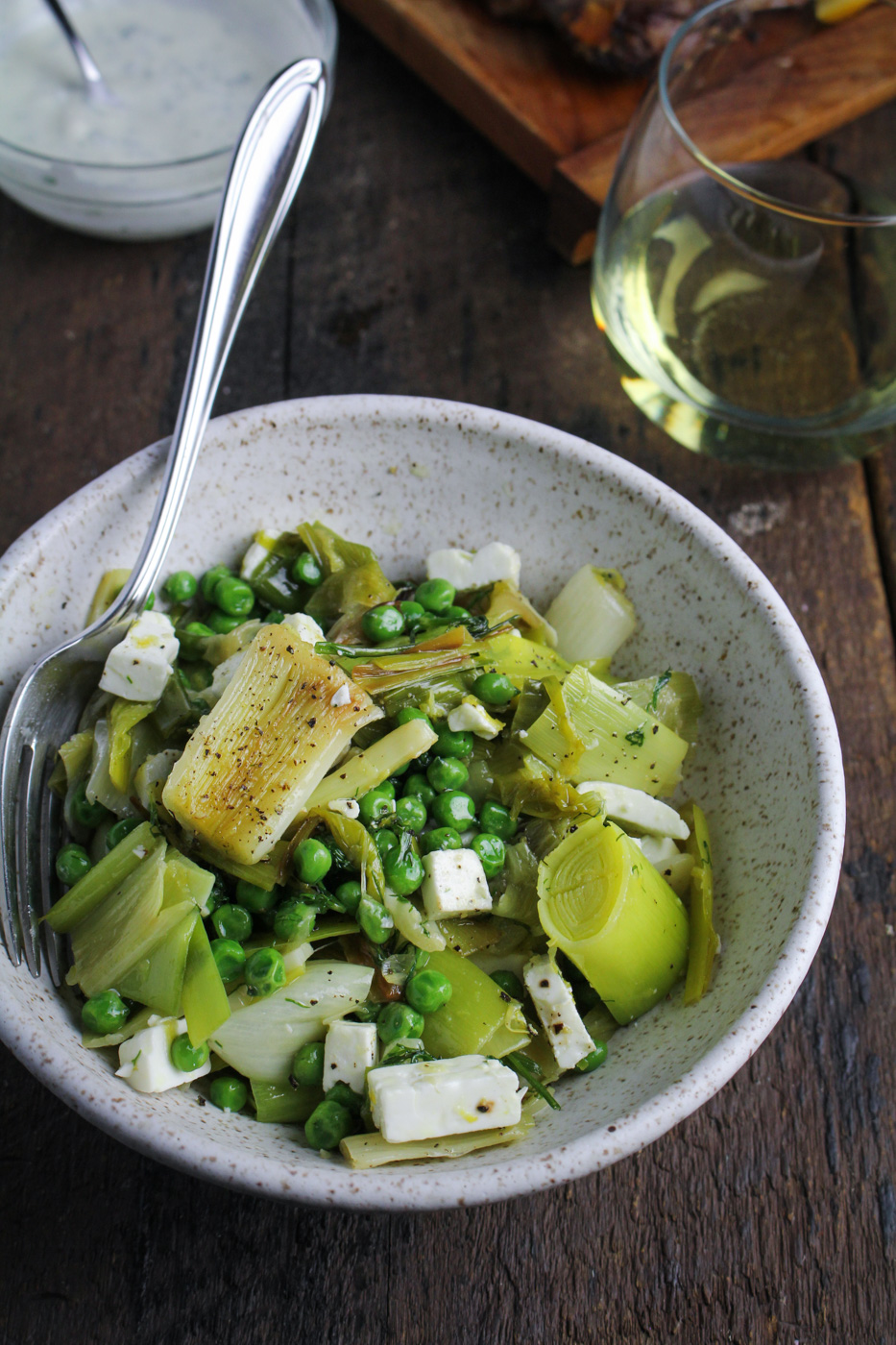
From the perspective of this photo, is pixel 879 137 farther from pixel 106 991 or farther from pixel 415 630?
pixel 106 991

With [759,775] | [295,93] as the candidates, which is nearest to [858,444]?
[759,775]

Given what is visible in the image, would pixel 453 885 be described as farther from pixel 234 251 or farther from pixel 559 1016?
pixel 234 251

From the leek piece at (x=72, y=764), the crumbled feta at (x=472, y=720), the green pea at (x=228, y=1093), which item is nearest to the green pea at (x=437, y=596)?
the crumbled feta at (x=472, y=720)

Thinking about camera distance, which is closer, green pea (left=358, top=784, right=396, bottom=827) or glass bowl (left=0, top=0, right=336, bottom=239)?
green pea (left=358, top=784, right=396, bottom=827)

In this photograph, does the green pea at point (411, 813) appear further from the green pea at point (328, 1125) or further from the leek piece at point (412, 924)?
the green pea at point (328, 1125)

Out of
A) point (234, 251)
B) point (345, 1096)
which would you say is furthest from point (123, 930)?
point (234, 251)

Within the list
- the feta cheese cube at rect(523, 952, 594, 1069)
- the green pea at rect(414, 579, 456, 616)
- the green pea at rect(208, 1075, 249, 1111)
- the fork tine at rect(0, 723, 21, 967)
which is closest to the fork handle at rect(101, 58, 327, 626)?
the fork tine at rect(0, 723, 21, 967)

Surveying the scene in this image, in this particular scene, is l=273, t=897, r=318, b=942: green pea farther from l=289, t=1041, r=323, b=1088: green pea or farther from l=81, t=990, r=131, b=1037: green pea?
l=81, t=990, r=131, b=1037: green pea
